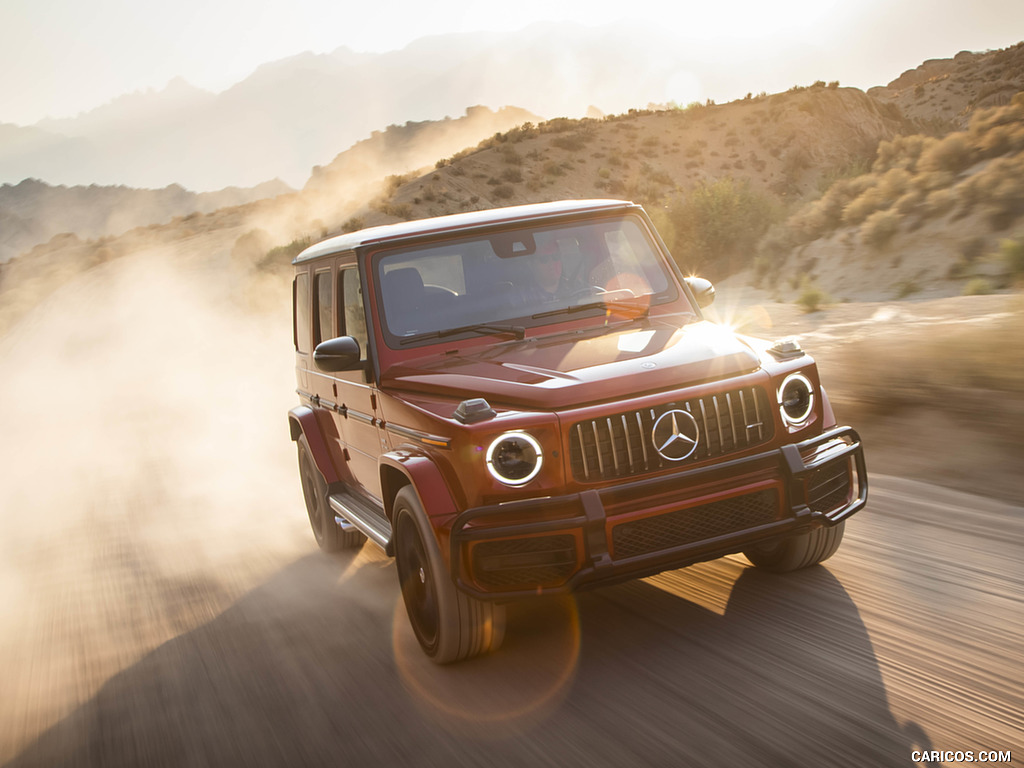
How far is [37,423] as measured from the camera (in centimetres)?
1822

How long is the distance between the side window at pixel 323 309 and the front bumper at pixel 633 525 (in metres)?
Answer: 2.31

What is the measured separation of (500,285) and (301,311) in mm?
2265

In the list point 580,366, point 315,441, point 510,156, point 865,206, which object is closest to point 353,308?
point 315,441

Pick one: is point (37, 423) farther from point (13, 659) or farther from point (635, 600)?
point (635, 600)

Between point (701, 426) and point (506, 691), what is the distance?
1.29 meters

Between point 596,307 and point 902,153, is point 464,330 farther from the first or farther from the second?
point 902,153

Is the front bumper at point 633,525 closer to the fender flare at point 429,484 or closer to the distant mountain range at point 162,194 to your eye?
the fender flare at point 429,484

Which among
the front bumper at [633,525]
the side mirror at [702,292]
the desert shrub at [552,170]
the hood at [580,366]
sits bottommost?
the front bumper at [633,525]

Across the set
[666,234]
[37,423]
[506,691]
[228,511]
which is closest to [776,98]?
[666,234]

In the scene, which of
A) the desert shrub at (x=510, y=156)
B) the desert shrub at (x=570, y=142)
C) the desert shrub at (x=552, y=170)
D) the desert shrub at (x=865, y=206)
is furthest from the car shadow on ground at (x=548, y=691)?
the desert shrub at (x=570, y=142)

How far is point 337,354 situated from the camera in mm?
4609

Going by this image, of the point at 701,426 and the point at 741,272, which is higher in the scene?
the point at 701,426

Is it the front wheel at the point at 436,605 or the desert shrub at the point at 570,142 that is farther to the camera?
the desert shrub at the point at 570,142

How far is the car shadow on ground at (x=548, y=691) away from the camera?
10.9ft
